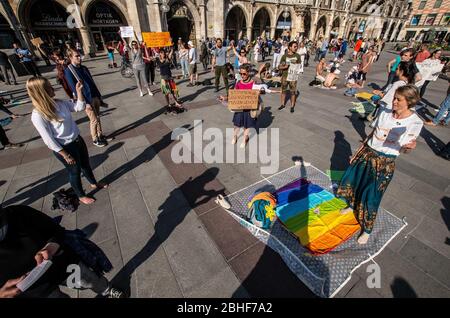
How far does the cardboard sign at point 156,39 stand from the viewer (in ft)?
45.4

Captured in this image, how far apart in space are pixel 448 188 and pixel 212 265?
5.10 meters

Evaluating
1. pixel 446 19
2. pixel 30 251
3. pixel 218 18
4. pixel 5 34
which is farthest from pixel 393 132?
pixel 446 19

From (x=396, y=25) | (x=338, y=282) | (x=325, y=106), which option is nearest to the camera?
(x=338, y=282)

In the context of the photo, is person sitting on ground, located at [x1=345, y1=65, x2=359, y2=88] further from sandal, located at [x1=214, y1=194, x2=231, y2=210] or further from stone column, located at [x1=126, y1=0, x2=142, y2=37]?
stone column, located at [x1=126, y1=0, x2=142, y2=37]

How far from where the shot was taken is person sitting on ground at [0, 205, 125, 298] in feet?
4.80

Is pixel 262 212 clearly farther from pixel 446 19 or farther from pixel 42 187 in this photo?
pixel 446 19

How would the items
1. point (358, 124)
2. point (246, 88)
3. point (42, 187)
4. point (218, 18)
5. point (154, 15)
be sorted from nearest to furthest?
point (42, 187) < point (246, 88) < point (358, 124) < point (154, 15) < point (218, 18)

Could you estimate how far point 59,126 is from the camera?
3.06 meters

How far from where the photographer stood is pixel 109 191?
4176 millimetres

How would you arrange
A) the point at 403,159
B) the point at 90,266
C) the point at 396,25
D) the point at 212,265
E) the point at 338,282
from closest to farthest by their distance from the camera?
1. the point at 90,266
2. the point at 338,282
3. the point at 212,265
4. the point at 403,159
5. the point at 396,25

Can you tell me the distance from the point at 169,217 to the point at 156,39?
1461 centimetres
